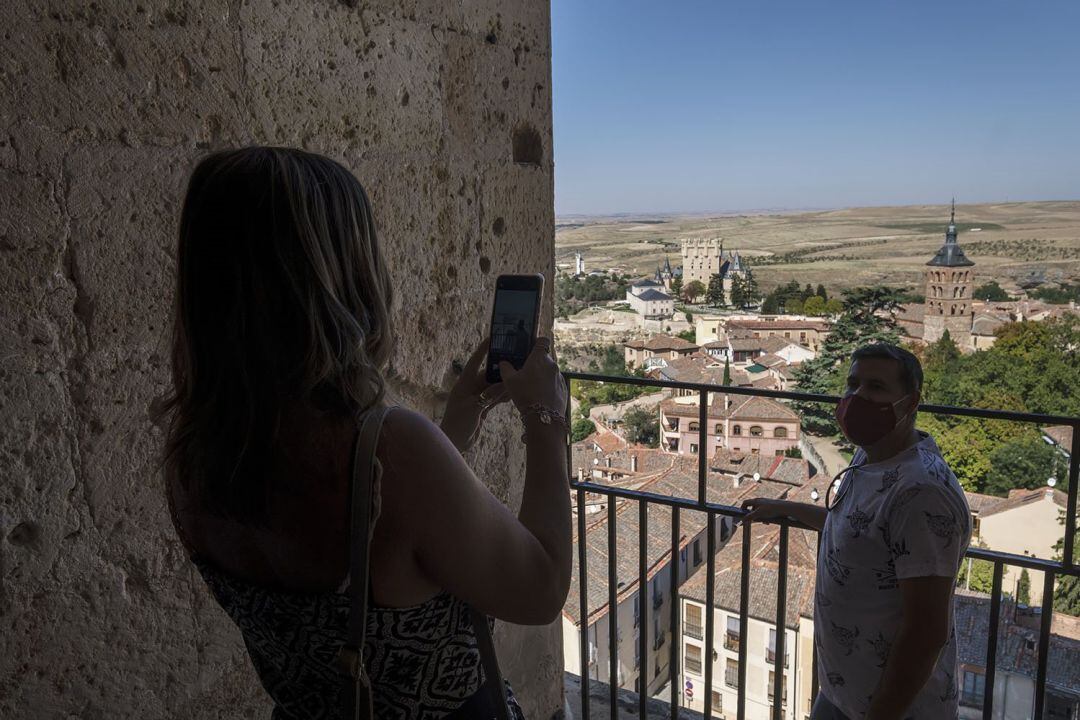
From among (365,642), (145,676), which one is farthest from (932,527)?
(145,676)

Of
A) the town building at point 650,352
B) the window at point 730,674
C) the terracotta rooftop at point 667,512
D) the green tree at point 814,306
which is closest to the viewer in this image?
the terracotta rooftop at point 667,512

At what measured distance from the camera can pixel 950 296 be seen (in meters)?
8.27

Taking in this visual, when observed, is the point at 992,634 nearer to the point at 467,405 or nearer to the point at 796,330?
Result: the point at 467,405

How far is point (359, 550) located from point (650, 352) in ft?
16.5

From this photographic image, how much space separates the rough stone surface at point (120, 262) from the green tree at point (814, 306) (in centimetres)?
668

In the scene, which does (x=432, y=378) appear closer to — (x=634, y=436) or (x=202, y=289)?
(x=202, y=289)

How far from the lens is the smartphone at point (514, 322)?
4.04 ft

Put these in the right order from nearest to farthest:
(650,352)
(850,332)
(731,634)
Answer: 1. (650,352)
2. (850,332)
3. (731,634)

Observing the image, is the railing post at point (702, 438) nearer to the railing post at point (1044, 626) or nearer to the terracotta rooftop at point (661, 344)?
the railing post at point (1044, 626)

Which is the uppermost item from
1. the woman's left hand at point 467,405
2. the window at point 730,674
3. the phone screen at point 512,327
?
the phone screen at point 512,327

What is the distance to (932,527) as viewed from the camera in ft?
4.68

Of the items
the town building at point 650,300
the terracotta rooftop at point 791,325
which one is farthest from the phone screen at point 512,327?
the terracotta rooftop at point 791,325

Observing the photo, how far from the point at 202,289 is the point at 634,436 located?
141 inches

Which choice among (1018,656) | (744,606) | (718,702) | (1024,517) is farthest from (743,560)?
(718,702)
